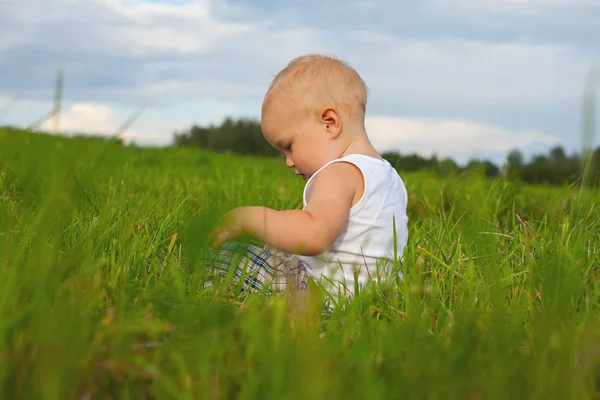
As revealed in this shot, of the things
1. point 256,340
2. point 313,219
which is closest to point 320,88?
point 313,219

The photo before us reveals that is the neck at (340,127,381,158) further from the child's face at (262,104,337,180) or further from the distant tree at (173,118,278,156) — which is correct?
the distant tree at (173,118,278,156)

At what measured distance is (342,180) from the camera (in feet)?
8.43

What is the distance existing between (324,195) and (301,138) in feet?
1.22

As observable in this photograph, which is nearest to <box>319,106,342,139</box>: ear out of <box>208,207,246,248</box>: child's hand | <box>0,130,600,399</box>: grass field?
<box>208,207,246,248</box>: child's hand

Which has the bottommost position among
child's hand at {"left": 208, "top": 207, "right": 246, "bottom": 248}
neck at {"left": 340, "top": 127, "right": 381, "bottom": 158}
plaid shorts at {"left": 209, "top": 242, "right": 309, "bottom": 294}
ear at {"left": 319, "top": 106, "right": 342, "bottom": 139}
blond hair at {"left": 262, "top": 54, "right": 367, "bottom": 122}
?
plaid shorts at {"left": 209, "top": 242, "right": 309, "bottom": 294}

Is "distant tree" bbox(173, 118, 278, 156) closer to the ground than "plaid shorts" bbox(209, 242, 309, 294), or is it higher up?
higher up

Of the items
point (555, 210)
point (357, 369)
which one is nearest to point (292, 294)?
point (357, 369)

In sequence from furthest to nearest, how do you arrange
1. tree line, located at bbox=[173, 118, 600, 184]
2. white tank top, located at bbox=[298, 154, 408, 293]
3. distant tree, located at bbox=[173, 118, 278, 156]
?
distant tree, located at bbox=[173, 118, 278, 156]
tree line, located at bbox=[173, 118, 600, 184]
white tank top, located at bbox=[298, 154, 408, 293]

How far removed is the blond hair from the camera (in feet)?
9.11

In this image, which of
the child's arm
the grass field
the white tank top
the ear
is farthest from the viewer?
the ear

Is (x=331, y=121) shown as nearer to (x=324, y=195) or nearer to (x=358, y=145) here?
(x=358, y=145)

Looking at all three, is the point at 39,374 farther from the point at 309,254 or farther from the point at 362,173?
the point at 362,173

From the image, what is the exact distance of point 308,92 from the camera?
2.78 meters

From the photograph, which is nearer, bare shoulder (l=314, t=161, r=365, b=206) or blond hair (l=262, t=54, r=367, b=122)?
bare shoulder (l=314, t=161, r=365, b=206)
